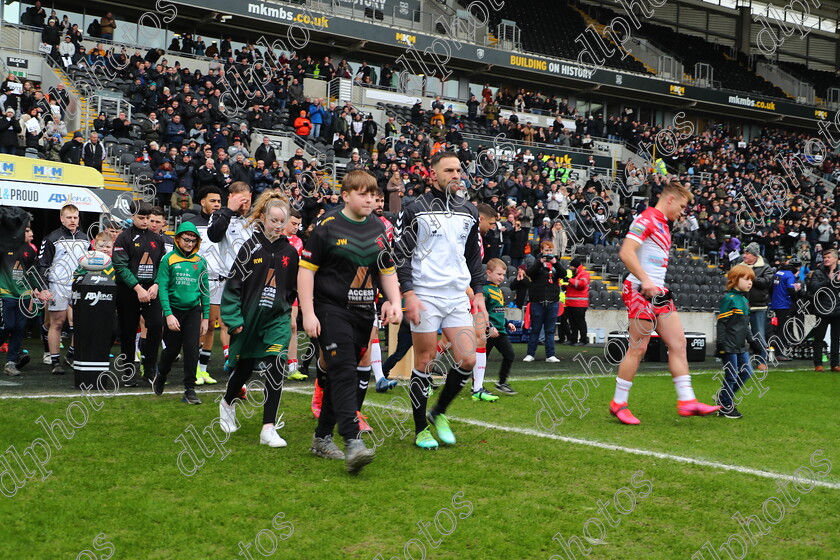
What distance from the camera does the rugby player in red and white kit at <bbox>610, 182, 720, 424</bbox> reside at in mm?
7664

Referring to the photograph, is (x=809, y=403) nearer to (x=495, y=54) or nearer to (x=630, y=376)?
(x=630, y=376)

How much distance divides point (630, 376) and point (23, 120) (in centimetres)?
1601

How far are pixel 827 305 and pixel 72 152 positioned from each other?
1539 centimetres

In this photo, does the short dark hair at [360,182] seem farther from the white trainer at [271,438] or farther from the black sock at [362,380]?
the white trainer at [271,438]

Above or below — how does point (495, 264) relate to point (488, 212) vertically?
below

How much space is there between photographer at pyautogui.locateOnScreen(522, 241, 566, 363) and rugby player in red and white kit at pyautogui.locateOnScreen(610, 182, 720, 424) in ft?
23.1

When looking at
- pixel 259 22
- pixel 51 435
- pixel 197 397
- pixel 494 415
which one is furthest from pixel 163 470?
pixel 259 22

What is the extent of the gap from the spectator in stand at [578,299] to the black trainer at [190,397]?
445 inches

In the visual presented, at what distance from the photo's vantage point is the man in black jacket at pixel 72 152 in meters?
18.2

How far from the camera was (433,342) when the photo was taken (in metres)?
6.27

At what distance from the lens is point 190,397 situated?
26.7 ft

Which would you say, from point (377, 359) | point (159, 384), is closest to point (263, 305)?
point (159, 384)

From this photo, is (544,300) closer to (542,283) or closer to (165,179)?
(542,283)

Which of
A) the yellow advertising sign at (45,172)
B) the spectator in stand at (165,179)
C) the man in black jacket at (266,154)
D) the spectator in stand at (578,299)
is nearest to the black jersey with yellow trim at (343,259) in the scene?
the yellow advertising sign at (45,172)
